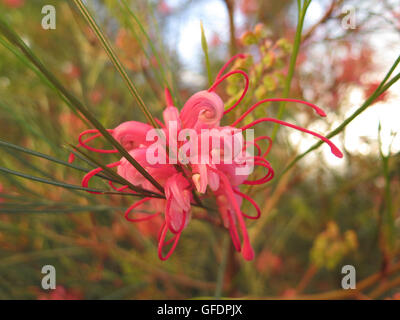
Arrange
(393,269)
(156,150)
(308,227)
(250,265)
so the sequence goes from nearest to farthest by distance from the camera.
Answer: (156,150)
(393,269)
(250,265)
(308,227)

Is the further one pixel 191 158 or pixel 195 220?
pixel 195 220

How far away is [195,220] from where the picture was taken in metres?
0.73

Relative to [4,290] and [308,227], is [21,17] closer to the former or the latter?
[4,290]

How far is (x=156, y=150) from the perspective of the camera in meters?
0.27

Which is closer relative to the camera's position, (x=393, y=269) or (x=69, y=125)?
(x=393, y=269)

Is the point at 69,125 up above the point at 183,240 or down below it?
above

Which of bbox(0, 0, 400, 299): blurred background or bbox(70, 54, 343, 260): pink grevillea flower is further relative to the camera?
bbox(0, 0, 400, 299): blurred background

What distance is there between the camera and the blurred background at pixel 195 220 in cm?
59

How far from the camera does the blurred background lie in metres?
0.59

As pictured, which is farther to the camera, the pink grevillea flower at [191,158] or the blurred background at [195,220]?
the blurred background at [195,220]

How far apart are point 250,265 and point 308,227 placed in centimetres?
32

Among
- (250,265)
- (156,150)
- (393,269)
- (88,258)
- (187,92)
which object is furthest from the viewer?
(187,92)
